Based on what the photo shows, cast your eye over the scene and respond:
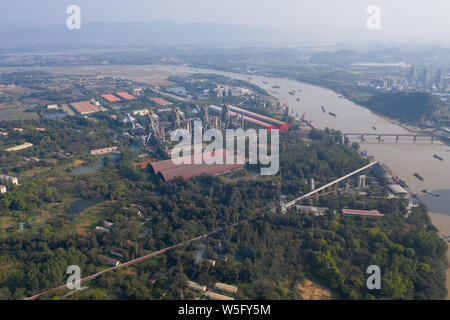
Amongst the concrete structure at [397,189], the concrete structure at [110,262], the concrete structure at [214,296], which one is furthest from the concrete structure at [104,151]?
the concrete structure at [397,189]

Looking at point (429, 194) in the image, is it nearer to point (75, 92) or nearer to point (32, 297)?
point (32, 297)

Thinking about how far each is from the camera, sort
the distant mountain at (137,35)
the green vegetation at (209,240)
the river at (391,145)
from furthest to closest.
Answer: the distant mountain at (137,35), the river at (391,145), the green vegetation at (209,240)

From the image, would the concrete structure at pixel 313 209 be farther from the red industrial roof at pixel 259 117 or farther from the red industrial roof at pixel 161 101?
the red industrial roof at pixel 161 101

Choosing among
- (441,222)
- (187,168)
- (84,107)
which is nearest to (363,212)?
(441,222)

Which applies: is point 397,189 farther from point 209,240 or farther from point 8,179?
point 8,179

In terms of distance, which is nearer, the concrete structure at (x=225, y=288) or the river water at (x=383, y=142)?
the concrete structure at (x=225, y=288)

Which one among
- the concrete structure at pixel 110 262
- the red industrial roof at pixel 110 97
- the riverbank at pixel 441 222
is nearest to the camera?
the concrete structure at pixel 110 262

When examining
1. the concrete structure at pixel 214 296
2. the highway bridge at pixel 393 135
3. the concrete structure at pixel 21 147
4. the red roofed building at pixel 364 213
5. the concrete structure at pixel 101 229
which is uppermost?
the highway bridge at pixel 393 135
